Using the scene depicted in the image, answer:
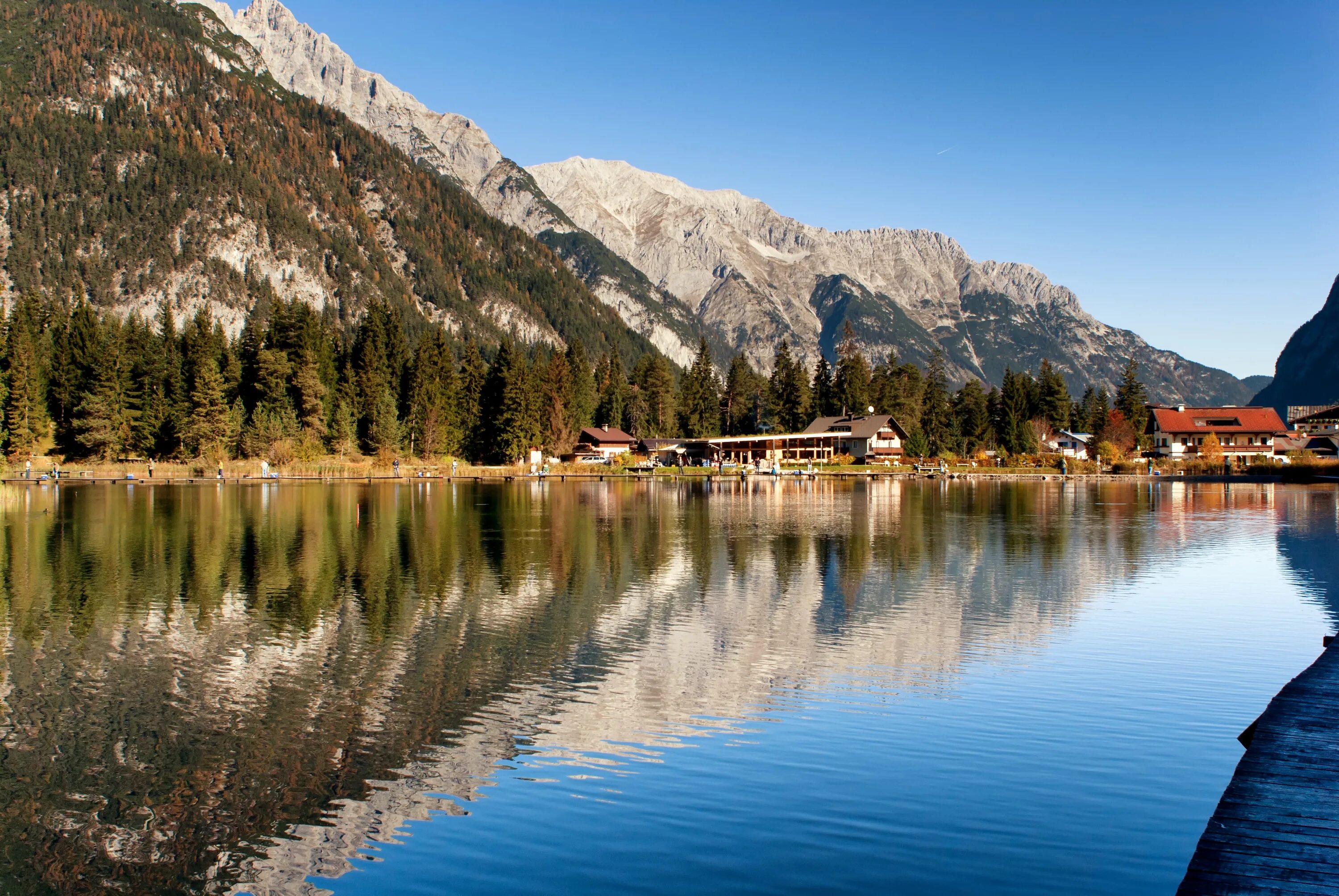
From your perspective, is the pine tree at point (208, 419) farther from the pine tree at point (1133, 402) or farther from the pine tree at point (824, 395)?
the pine tree at point (1133, 402)

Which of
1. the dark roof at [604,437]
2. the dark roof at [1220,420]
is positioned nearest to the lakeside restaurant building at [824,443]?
the dark roof at [604,437]

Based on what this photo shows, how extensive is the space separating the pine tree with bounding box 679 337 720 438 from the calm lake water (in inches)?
4805

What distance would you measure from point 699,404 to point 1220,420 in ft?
258

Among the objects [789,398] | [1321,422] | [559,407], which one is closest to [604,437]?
[559,407]

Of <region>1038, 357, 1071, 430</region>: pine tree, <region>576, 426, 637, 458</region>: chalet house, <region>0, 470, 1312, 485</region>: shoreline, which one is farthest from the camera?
<region>1038, 357, 1071, 430</region>: pine tree

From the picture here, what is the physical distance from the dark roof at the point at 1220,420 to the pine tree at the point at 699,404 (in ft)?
225

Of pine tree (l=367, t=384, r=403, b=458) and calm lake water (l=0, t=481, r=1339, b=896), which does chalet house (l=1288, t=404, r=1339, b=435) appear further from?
calm lake water (l=0, t=481, r=1339, b=896)

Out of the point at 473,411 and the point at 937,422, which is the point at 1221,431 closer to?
the point at 937,422

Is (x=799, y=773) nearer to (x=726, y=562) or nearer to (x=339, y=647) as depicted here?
(x=339, y=647)

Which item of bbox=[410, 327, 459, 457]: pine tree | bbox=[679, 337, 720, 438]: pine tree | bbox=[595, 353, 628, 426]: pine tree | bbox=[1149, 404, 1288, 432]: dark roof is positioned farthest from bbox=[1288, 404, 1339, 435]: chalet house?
bbox=[410, 327, 459, 457]: pine tree

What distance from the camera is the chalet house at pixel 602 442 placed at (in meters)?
146

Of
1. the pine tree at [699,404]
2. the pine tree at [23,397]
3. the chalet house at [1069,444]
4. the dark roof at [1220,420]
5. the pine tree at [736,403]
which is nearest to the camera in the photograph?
the pine tree at [23,397]

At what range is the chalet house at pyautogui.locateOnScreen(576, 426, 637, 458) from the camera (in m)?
146

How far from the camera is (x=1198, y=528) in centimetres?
5272
